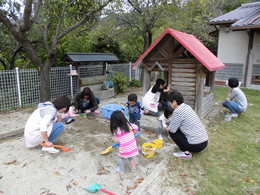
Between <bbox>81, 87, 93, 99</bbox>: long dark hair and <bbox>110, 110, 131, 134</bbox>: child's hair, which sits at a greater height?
<bbox>81, 87, 93, 99</bbox>: long dark hair

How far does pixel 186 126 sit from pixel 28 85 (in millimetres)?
6403

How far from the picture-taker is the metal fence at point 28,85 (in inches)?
291

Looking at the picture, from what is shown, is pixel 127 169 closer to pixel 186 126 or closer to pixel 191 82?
pixel 186 126

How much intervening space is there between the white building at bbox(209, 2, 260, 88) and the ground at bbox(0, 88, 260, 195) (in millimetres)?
7539

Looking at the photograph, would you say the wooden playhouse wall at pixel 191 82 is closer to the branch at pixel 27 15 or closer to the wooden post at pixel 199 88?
the wooden post at pixel 199 88

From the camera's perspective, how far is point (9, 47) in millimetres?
10125

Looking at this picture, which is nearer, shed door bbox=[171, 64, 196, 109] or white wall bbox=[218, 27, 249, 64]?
shed door bbox=[171, 64, 196, 109]

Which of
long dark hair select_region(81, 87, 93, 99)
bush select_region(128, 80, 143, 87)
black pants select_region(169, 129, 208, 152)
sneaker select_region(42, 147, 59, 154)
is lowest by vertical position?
sneaker select_region(42, 147, 59, 154)

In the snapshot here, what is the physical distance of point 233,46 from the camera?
480 inches

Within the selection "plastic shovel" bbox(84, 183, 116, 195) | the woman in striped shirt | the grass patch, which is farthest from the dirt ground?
the woman in striped shirt

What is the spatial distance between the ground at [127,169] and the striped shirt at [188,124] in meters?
0.47

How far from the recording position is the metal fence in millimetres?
7387

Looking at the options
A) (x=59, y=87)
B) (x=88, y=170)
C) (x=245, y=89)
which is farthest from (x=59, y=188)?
(x=245, y=89)

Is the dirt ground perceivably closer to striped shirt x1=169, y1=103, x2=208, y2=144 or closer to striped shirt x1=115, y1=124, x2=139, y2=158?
striped shirt x1=115, y1=124, x2=139, y2=158
